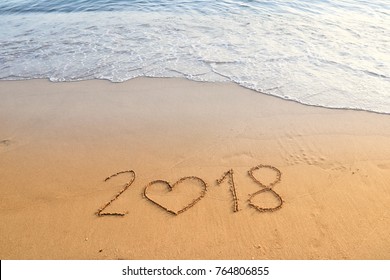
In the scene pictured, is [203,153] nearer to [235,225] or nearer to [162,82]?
[235,225]

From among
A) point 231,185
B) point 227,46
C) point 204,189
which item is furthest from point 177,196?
point 227,46

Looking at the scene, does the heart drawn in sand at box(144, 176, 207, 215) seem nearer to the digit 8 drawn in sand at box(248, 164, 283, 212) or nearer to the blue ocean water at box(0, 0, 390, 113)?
the digit 8 drawn in sand at box(248, 164, 283, 212)

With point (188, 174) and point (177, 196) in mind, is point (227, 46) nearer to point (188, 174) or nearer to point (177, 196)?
point (188, 174)

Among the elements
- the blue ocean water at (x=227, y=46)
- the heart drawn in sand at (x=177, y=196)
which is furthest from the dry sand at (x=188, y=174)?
the blue ocean water at (x=227, y=46)

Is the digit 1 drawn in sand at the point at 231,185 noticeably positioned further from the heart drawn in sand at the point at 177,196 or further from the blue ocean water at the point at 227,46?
the blue ocean water at the point at 227,46

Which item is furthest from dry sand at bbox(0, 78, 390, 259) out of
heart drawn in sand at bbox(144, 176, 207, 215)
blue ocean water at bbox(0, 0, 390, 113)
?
blue ocean water at bbox(0, 0, 390, 113)
